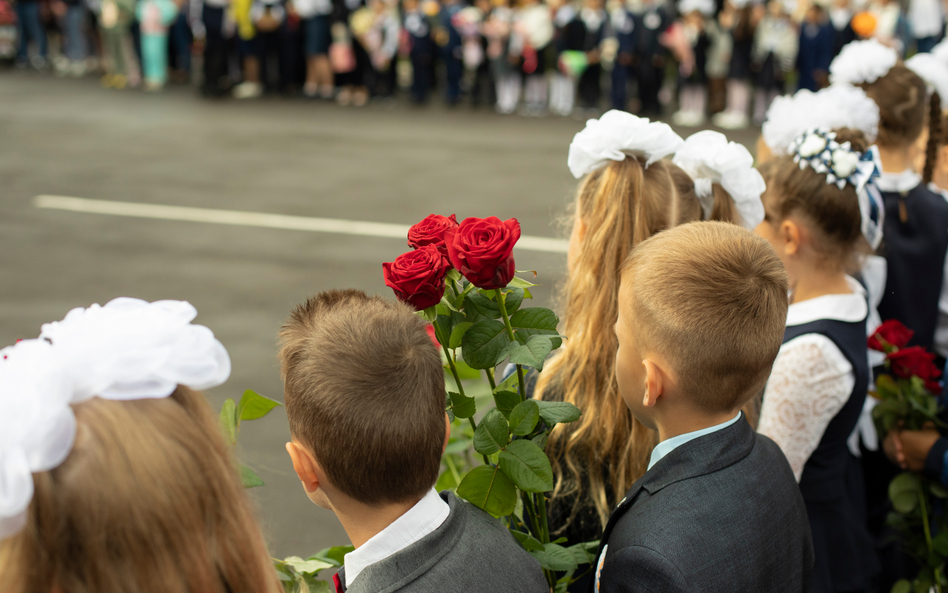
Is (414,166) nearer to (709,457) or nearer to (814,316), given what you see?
(814,316)

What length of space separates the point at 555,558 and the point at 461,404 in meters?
0.35

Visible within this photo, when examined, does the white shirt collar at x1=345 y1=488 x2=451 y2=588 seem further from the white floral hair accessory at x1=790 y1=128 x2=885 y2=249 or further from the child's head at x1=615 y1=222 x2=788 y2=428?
the white floral hair accessory at x1=790 y1=128 x2=885 y2=249

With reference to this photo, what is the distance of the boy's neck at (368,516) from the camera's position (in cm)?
132

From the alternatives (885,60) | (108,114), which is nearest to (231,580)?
(885,60)

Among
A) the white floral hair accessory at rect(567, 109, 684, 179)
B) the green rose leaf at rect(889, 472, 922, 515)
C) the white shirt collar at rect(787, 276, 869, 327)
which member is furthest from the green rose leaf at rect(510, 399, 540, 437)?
the green rose leaf at rect(889, 472, 922, 515)

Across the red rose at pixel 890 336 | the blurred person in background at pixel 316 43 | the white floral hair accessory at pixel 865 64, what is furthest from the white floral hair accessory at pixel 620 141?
the blurred person in background at pixel 316 43

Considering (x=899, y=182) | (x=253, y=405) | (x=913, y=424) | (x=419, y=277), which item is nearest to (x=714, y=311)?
(x=419, y=277)

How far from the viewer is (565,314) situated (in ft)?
6.76

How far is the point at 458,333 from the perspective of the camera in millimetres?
1437

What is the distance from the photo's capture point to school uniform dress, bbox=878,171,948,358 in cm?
296

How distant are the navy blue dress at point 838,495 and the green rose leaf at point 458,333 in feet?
3.88

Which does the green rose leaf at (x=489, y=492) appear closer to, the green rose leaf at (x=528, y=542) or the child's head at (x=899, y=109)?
the green rose leaf at (x=528, y=542)

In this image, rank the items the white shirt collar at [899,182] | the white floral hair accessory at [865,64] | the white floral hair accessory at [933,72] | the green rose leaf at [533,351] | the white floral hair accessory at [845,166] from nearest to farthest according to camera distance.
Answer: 1. the green rose leaf at [533,351]
2. the white floral hair accessory at [845,166]
3. the white shirt collar at [899,182]
4. the white floral hair accessory at [865,64]
5. the white floral hair accessory at [933,72]

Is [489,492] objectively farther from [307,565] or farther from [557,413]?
[307,565]
